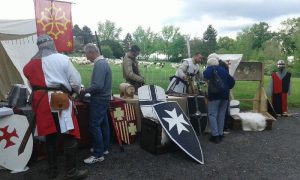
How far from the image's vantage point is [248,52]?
47781 mm

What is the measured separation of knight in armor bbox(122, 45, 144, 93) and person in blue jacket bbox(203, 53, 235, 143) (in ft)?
4.63

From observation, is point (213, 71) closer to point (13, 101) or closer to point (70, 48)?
point (70, 48)

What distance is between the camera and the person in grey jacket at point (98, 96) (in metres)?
4.08

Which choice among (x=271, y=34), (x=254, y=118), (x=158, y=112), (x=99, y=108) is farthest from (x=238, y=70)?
(x=271, y=34)

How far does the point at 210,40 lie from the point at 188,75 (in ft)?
211

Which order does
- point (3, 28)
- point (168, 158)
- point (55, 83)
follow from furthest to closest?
point (3, 28) < point (168, 158) < point (55, 83)

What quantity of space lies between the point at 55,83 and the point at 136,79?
270 centimetres

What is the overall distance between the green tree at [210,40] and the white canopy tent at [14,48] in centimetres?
5602

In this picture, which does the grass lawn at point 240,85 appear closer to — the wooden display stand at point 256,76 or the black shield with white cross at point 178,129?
the wooden display stand at point 256,76

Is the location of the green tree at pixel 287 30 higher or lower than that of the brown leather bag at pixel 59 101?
higher

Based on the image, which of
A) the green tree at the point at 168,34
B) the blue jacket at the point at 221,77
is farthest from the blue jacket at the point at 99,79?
the green tree at the point at 168,34

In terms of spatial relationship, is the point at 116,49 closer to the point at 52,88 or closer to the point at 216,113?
the point at 216,113

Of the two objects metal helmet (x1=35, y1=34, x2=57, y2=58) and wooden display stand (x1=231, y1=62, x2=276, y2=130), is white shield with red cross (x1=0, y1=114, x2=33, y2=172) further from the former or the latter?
wooden display stand (x1=231, y1=62, x2=276, y2=130)

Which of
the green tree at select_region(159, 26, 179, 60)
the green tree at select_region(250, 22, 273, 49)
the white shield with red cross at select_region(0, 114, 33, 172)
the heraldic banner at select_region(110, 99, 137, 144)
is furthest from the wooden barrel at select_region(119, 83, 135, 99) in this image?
the green tree at select_region(159, 26, 179, 60)
